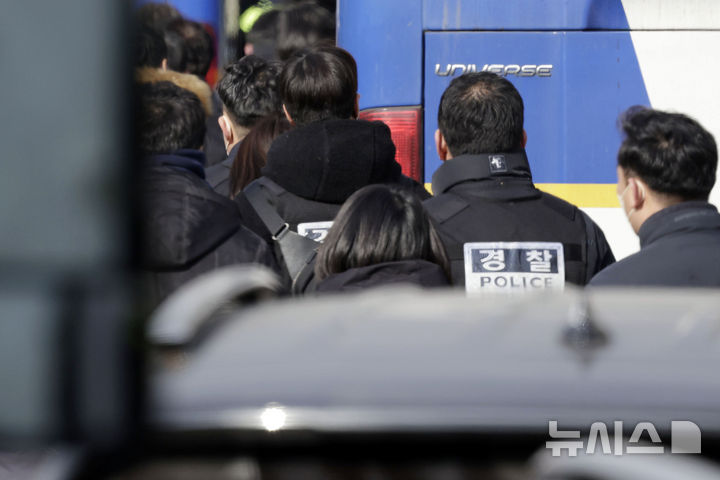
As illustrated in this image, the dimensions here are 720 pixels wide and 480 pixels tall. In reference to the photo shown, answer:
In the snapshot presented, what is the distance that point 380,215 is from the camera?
8.40ft

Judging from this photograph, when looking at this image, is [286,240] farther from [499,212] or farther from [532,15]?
[532,15]

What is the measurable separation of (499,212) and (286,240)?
0.64 meters

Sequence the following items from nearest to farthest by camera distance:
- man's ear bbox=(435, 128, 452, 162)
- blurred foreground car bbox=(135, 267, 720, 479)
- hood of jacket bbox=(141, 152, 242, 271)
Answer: blurred foreground car bbox=(135, 267, 720, 479) < hood of jacket bbox=(141, 152, 242, 271) < man's ear bbox=(435, 128, 452, 162)

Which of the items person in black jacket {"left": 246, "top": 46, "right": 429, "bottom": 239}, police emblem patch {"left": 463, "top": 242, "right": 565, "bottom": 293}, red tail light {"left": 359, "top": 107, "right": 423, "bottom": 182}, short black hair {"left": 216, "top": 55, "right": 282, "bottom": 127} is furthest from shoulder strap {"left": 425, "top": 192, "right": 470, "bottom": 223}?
red tail light {"left": 359, "top": 107, "right": 423, "bottom": 182}

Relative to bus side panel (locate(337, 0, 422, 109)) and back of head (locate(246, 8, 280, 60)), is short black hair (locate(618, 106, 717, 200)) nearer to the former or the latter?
bus side panel (locate(337, 0, 422, 109))

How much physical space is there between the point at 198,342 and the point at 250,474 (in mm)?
275

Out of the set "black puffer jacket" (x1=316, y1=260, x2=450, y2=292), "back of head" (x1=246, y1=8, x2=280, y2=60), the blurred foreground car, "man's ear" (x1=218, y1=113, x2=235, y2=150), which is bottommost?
the blurred foreground car

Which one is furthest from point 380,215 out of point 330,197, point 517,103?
point 517,103

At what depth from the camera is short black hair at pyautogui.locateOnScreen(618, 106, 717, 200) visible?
9.55 ft

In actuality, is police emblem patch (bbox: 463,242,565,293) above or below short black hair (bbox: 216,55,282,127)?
below

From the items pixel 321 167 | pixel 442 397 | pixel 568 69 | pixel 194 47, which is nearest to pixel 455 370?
pixel 442 397

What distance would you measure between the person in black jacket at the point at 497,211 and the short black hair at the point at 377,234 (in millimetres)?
515

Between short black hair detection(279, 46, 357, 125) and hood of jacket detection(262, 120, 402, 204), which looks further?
short black hair detection(279, 46, 357, 125)

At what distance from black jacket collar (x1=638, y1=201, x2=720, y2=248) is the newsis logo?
2076 mm
